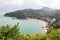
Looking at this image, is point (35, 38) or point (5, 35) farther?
point (35, 38)

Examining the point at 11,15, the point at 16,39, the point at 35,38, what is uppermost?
the point at 16,39

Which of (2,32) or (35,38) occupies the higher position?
(2,32)

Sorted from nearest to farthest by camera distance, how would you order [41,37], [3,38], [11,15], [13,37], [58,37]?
[3,38]
[13,37]
[58,37]
[41,37]
[11,15]

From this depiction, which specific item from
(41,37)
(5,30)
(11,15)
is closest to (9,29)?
(5,30)

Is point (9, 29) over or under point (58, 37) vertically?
over

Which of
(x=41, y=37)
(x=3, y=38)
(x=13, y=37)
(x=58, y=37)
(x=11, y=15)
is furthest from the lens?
(x=11, y=15)

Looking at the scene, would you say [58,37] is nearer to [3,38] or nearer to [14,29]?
[14,29]

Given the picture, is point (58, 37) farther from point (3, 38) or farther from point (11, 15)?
point (11, 15)

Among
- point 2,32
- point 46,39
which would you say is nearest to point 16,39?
point 2,32

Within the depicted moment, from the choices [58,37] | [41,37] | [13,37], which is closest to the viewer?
[13,37]
